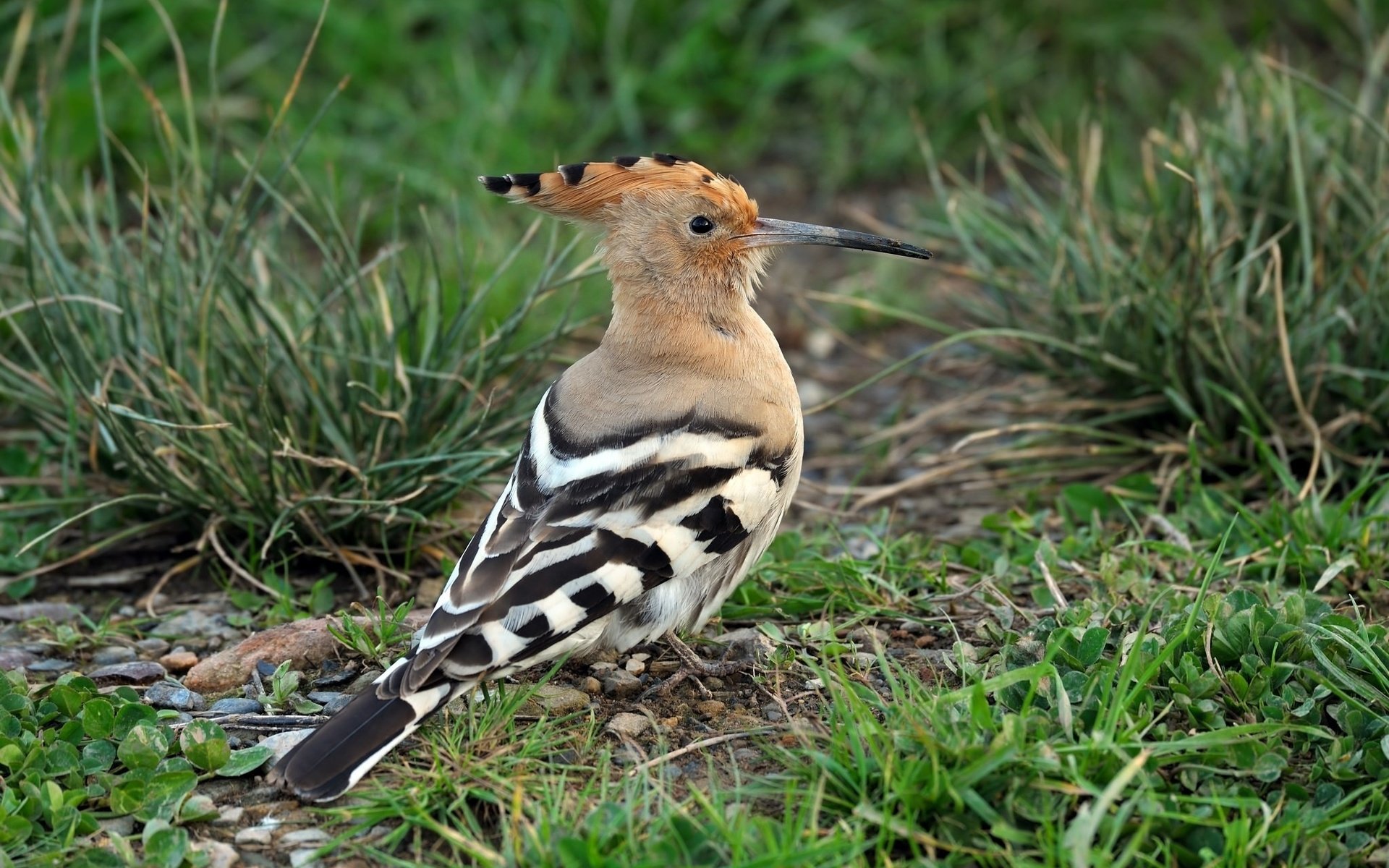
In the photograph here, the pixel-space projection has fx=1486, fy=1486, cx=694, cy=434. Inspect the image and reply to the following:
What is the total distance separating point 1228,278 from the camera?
343 cm

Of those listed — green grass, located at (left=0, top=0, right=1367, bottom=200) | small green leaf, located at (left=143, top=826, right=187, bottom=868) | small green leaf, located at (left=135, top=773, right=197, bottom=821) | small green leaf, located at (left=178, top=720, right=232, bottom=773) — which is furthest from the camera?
green grass, located at (left=0, top=0, right=1367, bottom=200)

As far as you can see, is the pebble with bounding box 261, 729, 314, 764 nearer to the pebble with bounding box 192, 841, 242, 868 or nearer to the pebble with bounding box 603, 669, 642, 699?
the pebble with bounding box 192, 841, 242, 868

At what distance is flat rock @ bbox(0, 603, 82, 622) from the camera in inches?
114

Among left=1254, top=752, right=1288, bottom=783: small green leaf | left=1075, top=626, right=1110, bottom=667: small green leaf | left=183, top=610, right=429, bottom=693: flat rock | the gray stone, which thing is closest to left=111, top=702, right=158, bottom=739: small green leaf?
left=183, top=610, right=429, bottom=693: flat rock

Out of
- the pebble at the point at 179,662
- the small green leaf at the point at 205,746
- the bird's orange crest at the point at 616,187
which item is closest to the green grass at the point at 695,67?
the bird's orange crest at the point at 616,187

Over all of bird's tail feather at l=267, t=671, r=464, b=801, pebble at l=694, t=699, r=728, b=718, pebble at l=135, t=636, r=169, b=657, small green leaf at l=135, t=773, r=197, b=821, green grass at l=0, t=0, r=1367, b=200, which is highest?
green grass at l=0, t=0, r=1367, b=200

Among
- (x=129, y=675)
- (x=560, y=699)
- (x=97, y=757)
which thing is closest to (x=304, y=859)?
(x=97, y=757)

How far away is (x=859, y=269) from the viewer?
15.7 ft

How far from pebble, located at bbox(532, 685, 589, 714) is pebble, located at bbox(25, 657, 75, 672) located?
89 centimetres

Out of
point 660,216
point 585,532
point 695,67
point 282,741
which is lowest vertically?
point 282,741

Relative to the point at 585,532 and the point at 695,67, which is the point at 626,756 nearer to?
the point at 585,532

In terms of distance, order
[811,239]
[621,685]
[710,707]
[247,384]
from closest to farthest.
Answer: [710,707] → [621,685] → [811,239] → [247,384]

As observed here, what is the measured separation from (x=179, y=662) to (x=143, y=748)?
45 cm

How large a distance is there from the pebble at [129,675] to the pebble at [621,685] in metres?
0.78
